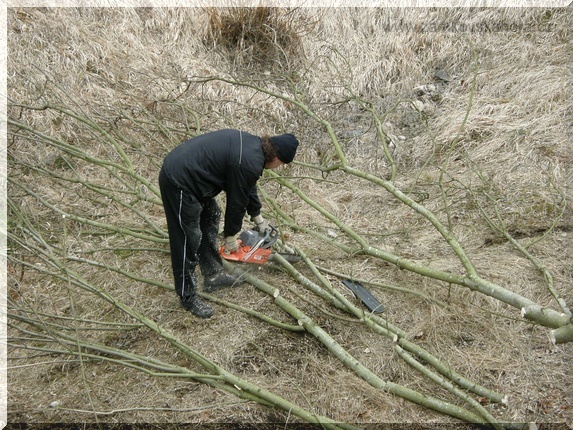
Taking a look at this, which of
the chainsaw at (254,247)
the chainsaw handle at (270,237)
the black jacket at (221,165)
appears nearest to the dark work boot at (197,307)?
the chainsaw at (254,247)

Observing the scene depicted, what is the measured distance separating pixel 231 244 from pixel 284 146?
3.25 ft

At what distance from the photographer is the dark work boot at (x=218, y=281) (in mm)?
4500

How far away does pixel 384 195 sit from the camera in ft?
19.1

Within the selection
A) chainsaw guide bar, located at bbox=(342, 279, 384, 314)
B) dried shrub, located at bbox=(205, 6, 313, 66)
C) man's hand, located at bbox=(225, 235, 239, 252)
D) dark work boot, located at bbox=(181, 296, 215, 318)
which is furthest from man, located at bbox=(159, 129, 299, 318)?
dried shrub, located at bbox=(205, 6, 313, 66)

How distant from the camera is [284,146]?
12.1ft

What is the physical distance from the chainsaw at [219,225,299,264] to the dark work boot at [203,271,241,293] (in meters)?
0.20

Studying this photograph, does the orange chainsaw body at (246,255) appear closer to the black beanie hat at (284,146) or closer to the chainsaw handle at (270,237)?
the chainsaw handle at (270,237)

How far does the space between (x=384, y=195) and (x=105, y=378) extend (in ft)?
11.1

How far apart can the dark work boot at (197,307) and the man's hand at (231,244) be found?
467 mm

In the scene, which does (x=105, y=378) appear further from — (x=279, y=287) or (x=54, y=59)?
(x=54, y=59)

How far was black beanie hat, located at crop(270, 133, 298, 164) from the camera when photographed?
3.69 meters

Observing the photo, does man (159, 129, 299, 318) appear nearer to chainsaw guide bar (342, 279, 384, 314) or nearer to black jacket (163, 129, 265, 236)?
black jacket (163, 129, 265, 236)

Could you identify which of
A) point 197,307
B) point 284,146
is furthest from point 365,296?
point 284,146

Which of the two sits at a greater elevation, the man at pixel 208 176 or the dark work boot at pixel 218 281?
the man at pixel 208 176
